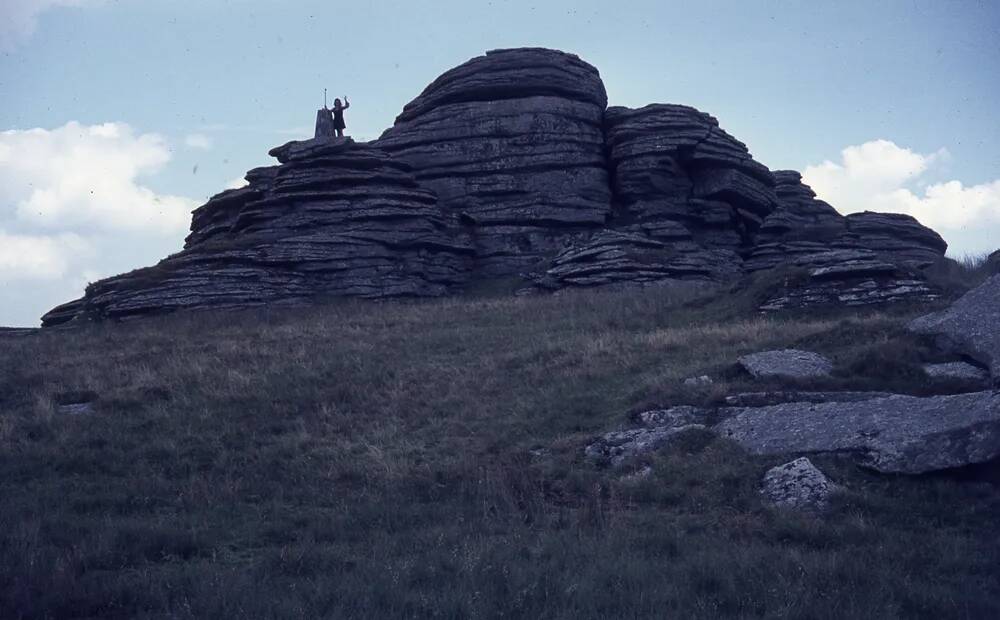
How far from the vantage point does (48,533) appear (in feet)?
31.6

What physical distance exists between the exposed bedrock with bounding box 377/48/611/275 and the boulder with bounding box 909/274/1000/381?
80.4ft

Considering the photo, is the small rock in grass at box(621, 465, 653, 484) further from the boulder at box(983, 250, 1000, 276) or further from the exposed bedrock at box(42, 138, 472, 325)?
the exposed bedrock at box(42, 138, 472, 325)

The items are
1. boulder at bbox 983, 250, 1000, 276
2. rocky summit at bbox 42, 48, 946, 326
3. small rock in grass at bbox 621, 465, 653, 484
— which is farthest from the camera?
rocky summit at bbox 42, 48, 946, 326

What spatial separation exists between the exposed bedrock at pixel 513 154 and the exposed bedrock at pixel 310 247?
1961 millimetres

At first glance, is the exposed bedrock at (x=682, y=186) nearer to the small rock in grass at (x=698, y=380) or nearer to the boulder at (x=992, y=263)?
the boulder at (x=992, y=263)

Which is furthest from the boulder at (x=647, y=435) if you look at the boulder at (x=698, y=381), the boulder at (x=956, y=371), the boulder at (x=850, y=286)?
the boulder at (x=850, y=286)

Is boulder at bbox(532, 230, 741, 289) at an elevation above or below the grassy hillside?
above

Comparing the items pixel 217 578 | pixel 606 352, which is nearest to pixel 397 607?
pixel 217 578

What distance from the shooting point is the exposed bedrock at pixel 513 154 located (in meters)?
41.6

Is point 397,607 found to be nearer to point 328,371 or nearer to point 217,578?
point 217,578

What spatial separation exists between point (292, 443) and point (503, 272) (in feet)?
86.6

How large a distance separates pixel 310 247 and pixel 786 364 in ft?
81.0

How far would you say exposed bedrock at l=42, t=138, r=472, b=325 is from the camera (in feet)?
115

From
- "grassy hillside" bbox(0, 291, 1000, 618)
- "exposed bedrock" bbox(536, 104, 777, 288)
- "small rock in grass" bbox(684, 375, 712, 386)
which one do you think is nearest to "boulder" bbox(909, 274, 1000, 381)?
"grassy hillside" bbox(0, 291, 1000, 618)
